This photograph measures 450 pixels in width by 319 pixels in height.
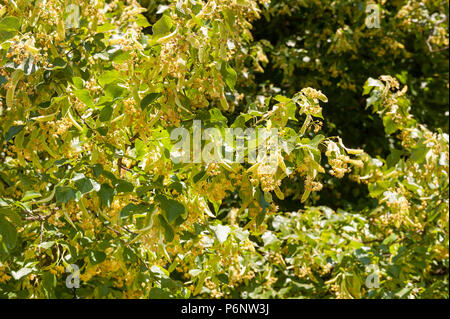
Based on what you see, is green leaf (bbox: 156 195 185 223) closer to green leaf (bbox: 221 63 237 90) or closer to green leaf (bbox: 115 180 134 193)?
green leaf (bbox: 115 180 134 193)

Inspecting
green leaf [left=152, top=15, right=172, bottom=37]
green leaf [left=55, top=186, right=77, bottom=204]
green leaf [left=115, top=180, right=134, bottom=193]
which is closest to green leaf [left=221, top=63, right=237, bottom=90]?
green leaf [left=152, top=15, right=172, bottom=37]

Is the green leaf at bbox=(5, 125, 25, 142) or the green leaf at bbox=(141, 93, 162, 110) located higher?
the green leaf at bbox=(141, 93, 162, 110)

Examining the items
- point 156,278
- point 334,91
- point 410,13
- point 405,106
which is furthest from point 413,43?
point 156,278

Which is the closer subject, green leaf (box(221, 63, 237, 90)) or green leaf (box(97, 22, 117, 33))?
green leaf (box(221, 63, 237, 90))

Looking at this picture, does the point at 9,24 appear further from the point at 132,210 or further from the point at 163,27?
the point at 132,210

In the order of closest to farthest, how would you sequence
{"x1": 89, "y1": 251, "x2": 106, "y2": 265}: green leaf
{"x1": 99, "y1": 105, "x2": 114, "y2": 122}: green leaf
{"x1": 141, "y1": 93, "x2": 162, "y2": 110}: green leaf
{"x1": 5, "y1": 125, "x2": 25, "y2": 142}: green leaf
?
1. {"x1": 141, "y1": 93, "x2": 162, "y2": 110}: green leaf
2. {"x1": 99, "y1": 105, "x2": 114, "y2": 122}: green leaf
3. {"x1": 5, "y1": 125, "x2": 25, "y2": 142}: green leaf
4. {"x1": 89, "y1": 251, "x2": 106, "y2": 265}: green leaf

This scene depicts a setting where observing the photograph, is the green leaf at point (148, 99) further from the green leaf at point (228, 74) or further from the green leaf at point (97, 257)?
the green leaf at point (97, 257)

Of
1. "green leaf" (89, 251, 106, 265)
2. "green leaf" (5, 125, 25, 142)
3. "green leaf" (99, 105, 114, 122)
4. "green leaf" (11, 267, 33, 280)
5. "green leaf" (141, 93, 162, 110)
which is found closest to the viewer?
"green leaf" (141, 93, 162, 110)

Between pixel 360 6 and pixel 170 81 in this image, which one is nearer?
pixel 170 81

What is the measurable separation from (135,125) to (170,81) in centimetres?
18

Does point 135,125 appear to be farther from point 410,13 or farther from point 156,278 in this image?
point 410,13

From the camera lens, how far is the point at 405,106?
A: 2934 millimetres

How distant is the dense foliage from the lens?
1.78 m
